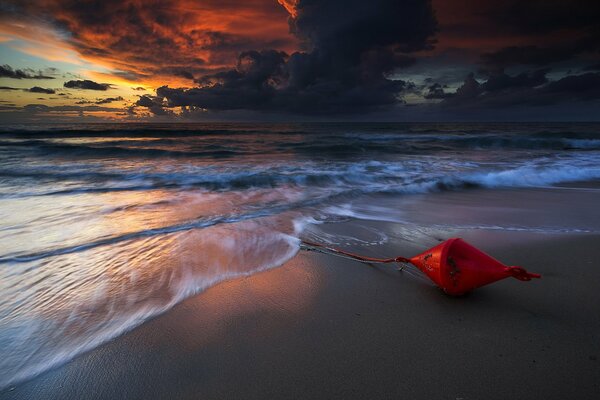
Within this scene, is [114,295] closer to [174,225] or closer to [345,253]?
[174,225]

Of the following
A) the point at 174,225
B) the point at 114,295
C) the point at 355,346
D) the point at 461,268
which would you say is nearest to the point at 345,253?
the point at 461,268

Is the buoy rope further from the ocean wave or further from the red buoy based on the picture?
the red buoy

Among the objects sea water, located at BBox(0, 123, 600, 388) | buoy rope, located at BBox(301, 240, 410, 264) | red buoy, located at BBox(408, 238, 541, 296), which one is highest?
red buoy, located at BBox(408, 238, 541, 296)

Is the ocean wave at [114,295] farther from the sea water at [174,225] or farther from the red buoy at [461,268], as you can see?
the red buoy at [461,268]

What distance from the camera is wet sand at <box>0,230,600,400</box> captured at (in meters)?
1.71

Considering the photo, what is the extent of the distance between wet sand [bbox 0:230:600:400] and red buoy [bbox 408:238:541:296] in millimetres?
152

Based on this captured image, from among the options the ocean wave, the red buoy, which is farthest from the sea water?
the red buoy

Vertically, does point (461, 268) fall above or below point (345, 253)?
above

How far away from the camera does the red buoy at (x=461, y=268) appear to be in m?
2.23

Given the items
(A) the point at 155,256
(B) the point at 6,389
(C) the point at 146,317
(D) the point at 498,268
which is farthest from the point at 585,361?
(A) the point at 155,256

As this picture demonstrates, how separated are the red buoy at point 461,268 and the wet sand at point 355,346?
15 cm

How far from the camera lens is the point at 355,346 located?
2014 mm

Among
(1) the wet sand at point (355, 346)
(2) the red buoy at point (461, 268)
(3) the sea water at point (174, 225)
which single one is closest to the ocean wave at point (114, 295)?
(3) the sea water at point (174, 225)

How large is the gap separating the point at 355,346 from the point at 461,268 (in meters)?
0.98
